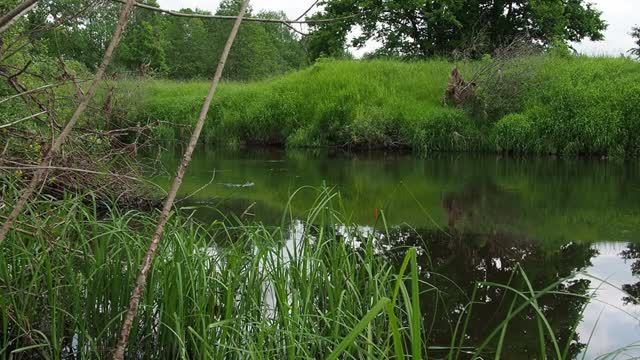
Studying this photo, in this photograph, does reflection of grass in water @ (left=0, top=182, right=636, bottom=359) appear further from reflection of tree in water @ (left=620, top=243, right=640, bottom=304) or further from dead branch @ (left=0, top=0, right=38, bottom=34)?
reflection of tree in water @ (left=620, top=243, right=640, bottom=304)

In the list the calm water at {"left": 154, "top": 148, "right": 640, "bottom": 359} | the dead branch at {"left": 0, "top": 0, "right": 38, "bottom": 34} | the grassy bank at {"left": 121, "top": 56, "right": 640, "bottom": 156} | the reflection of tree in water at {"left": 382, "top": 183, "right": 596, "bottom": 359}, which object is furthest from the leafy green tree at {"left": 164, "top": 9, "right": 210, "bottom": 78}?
the dead branch at {"left": 0, "top": 0, "right": 38, "bottom": 34}

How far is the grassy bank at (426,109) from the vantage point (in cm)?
1347

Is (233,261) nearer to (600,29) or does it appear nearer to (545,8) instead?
(545,8)

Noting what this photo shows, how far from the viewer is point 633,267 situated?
4711mm

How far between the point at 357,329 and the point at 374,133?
1397 centimetres

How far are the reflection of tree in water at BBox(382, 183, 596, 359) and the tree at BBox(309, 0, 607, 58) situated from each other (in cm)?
1972

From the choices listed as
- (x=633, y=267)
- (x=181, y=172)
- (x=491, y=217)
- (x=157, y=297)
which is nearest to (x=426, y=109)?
(x=491, y=217)

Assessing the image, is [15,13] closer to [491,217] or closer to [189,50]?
[491,217]

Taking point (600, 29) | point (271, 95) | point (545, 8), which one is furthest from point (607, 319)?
point (600, 29)

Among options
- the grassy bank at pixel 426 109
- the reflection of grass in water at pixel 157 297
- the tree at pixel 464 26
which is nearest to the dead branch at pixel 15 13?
the reflection of grass in water at pixel 157 297

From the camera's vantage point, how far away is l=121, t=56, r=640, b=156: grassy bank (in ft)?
44.2

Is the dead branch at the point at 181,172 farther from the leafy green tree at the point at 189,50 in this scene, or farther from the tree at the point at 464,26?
the leafy green tree at the point at 189,50

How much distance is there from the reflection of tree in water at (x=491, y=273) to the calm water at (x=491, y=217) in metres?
0.01

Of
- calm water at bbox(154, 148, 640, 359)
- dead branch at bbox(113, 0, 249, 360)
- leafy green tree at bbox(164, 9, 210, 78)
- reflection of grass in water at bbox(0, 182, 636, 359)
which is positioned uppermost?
leafy green tree at bbox(164, 9, 210, 78)
